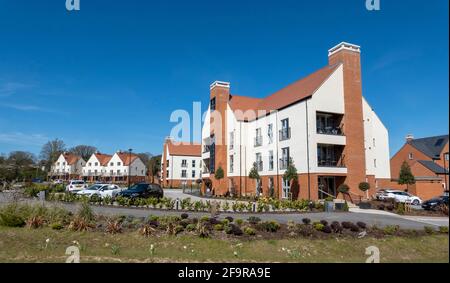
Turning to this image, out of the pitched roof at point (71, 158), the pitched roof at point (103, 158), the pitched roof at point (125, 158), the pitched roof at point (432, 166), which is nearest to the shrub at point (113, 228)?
the pitched roof at point (432, 166)

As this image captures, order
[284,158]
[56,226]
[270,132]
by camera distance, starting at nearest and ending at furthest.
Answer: [56,226]
[284,158]
[270,132]

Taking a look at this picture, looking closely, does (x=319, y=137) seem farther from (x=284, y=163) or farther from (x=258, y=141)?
(x=258, y=141)

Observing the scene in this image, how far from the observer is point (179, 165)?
73.9 metres

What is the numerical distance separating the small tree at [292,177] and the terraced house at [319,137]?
0.31 meters

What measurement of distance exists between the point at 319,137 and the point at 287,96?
24.0ft

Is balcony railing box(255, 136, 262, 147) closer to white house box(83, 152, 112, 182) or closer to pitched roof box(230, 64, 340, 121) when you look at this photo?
pitched roof box(230, 64, 340, 121)

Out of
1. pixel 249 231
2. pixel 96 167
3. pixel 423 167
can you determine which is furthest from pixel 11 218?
pixel 96 167

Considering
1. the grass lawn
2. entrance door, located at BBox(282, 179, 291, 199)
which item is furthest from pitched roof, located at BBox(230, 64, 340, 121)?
the grass lawn

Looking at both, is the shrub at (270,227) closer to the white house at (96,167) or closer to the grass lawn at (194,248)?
the grass lawn at (194,248)

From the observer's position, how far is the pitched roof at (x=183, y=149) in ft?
243

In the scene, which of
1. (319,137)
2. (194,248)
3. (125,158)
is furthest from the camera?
(125,158)

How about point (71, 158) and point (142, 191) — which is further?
point (71, 158)

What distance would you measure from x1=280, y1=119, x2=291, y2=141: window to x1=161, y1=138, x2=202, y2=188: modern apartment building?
40.7 meters
